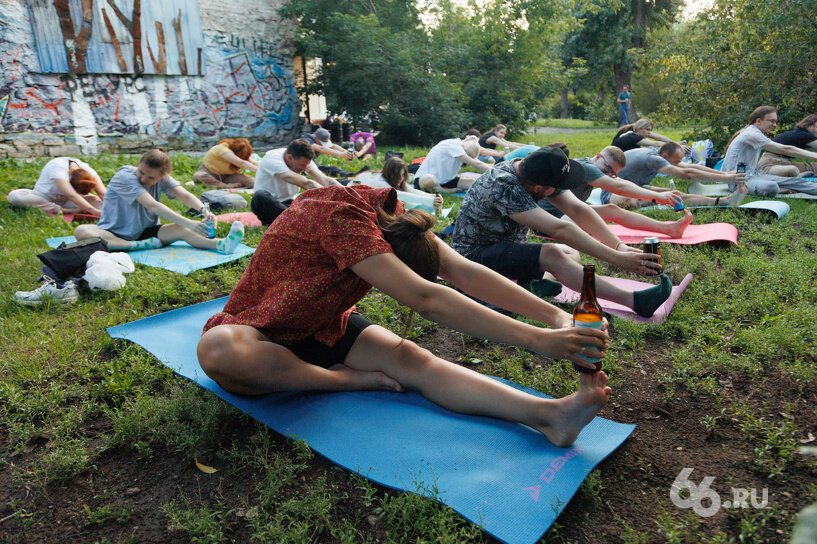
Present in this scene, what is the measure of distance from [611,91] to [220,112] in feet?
78.1

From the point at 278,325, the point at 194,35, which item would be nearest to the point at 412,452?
the point at 278,325

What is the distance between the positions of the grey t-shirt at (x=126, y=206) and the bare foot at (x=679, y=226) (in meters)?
4.96

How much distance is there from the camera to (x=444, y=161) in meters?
8.09

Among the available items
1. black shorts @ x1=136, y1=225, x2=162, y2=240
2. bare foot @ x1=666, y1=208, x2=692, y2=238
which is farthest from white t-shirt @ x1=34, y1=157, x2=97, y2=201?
bare foot @ x1=666, y1=208, x2=692, y2=238

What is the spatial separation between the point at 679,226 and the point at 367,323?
3.80 meters

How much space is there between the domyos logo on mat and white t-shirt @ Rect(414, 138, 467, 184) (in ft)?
20.4

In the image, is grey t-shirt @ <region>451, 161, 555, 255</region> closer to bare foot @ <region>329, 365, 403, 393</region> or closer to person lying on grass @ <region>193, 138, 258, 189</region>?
bare foot @ <region>329, 365, 403, 393</region>

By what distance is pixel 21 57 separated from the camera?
9.59 m

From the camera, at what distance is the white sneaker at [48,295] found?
3.88 meters

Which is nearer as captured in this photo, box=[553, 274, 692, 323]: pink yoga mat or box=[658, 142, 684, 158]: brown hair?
box=[553, 274, 692, 323]: pink yoga mat

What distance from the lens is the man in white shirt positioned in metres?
5.86

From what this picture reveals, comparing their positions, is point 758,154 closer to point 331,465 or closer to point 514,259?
point 514,259

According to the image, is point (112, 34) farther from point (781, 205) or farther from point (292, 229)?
point (781, 205)

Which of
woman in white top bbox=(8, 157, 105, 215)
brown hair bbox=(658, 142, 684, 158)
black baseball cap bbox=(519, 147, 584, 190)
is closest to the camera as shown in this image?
black baseball cap bbox=(519, 147, 584, 190)
